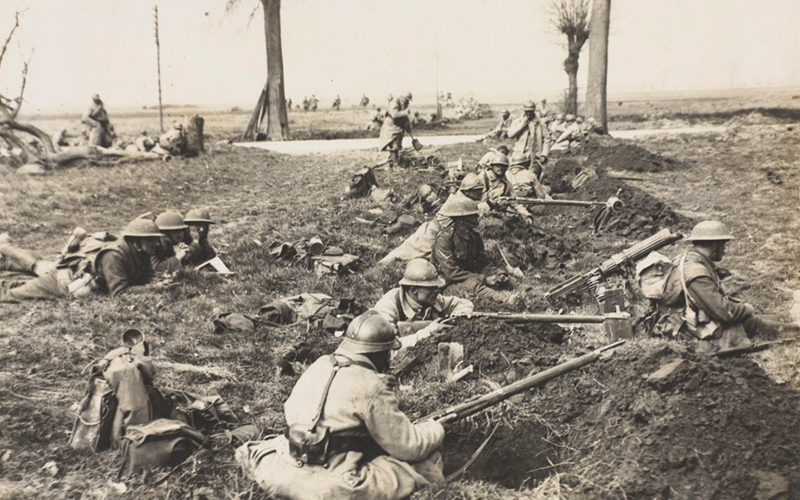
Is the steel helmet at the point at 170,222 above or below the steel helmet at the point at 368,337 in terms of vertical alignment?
above

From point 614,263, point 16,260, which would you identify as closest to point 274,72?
point 16,260

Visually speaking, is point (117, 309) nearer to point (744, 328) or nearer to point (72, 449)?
point (72, 449)

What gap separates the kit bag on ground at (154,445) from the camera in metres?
3.77

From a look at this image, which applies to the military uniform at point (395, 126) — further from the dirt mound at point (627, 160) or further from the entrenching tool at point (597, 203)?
the entrenching tool at point (597, 203)

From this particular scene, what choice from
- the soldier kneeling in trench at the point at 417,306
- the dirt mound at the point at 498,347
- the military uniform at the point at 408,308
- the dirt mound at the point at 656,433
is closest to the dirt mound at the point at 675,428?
the dirt mound at the point at 656,433

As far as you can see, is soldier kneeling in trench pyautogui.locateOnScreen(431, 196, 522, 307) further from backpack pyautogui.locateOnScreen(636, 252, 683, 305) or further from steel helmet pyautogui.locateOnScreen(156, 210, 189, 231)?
steel helmet pyautogui.locateOnScreen(156, 210, 189, 231)

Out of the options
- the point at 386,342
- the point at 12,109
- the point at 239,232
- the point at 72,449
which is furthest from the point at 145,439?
the point at 12,109

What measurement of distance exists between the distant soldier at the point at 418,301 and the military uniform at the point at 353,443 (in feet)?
6.66

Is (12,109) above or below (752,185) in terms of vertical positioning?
above

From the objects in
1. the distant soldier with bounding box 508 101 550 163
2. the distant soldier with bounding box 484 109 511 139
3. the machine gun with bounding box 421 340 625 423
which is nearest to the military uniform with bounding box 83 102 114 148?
the distant soldier with bounding box 508 101 550 163

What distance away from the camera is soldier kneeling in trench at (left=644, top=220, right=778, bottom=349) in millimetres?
5371

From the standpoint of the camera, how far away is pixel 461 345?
566cm

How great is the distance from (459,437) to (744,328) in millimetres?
2994

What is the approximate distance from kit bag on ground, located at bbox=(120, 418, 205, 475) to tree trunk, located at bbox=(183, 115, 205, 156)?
46.6 ft
